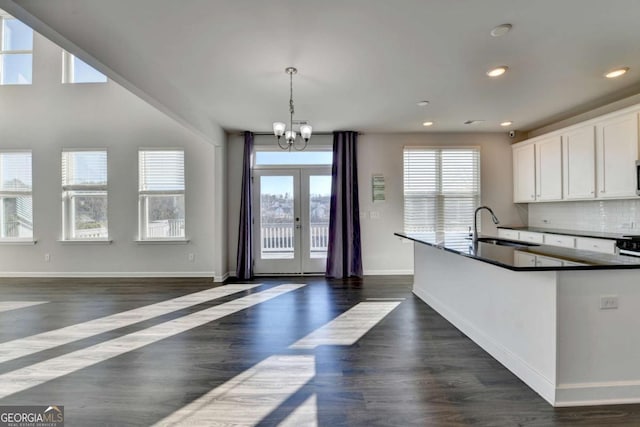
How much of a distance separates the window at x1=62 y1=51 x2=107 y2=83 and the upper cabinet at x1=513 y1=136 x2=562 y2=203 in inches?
312

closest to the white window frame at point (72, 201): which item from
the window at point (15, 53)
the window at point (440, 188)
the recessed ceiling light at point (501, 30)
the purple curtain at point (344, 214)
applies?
the window at point (15, 53)

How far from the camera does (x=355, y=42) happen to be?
2.58 m

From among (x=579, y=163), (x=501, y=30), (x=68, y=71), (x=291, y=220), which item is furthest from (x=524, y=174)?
(x=68, y=71)

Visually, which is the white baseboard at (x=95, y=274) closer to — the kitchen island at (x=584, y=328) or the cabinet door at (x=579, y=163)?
the kitchen island at (x=584, y=328)

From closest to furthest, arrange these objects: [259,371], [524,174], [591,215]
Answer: [259,371], [591,215], [524,174]

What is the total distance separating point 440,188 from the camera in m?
5.66

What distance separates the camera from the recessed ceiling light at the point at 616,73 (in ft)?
10.4

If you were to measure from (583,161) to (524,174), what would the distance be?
45.4 inches

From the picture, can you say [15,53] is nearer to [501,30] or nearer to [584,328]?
[501,30]

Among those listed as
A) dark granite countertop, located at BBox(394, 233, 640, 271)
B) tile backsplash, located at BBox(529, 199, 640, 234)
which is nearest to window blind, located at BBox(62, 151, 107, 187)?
dark granite countertop, located at BBox(394, 233, 640, 271)

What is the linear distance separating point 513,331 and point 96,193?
6800 mm

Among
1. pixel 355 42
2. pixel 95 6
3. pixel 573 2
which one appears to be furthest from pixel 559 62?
pixel 95 6

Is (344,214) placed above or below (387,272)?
above

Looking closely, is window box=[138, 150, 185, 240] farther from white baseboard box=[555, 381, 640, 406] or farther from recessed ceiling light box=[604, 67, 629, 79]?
recessed ceiling light box=[604, 67, 629, 79]
